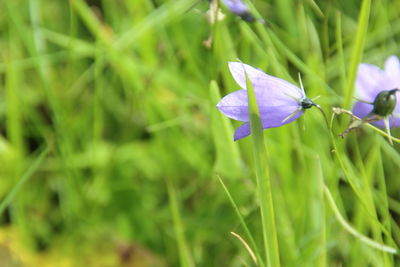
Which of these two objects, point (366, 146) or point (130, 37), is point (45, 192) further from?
point (366, 146)

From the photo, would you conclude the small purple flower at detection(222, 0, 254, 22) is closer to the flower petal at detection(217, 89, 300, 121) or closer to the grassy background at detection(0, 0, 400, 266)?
the grassy background at detection(0, 0, 400, 266)

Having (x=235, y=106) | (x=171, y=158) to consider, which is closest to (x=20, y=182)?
(x=235, y=106)

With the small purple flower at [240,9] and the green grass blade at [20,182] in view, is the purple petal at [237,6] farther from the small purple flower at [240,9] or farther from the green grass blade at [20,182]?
the green grass blade at [20,182]

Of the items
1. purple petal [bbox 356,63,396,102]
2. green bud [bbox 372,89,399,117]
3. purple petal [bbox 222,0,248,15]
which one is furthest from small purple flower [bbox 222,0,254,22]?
green bud [bbox 372,89,399,117]

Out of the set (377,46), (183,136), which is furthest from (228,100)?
(377,46)

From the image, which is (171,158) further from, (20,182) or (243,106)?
(243,106)

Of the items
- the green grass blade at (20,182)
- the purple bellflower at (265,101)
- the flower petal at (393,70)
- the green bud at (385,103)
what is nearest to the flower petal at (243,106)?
the purple bellflower at (265,101)

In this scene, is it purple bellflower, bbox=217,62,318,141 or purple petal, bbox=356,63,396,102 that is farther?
purple petal, bbox=356,63,396,102
